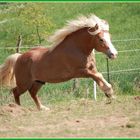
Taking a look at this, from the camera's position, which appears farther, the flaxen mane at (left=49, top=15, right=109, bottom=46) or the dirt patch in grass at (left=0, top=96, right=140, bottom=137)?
the flaxen mane at (left=49, top=15, right=109, bottom=46)

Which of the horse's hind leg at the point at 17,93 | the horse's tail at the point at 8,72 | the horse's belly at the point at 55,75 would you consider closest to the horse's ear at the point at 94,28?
the horse's belly at the point at 55,75

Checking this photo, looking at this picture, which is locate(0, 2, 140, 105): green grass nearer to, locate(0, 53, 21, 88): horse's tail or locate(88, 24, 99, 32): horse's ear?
locate(0, 53, 21, 88): horse's tail

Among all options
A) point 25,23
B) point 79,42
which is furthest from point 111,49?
point 25,23

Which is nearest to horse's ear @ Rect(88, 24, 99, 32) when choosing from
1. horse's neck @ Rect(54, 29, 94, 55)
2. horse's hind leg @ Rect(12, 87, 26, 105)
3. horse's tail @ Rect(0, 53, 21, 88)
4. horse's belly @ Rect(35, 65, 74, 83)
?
horse's neck @ Rect(54, 29, 94, 55)

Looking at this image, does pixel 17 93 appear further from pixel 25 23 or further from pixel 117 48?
pixel 25 23

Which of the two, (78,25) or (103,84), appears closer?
(103,84)

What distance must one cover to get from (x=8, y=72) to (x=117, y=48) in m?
7.93

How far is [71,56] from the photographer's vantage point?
10.5 metres

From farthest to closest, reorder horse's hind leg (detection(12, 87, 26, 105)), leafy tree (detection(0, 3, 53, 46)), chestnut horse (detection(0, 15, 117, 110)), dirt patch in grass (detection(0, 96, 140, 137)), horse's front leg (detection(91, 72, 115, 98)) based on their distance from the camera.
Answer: leafy tree (detection(0, 3, 53, 46)) → horse's hind leg (detection(12, 87, 26, 105)) → chestnut horse (detection(0, 15, 117, 110)) → horse's front leg (detection(91, 72, 115, 98)) → dirt patch in grass (detection(0, 96, 140, 137))

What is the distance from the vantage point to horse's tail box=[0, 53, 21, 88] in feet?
38.6

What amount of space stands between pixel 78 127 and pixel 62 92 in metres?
5.35

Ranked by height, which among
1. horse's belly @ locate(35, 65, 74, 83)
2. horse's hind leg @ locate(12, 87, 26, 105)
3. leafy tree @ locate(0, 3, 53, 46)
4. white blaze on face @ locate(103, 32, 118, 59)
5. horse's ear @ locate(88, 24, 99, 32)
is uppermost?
leafy tree @ locate(0, 3, 53, 46)

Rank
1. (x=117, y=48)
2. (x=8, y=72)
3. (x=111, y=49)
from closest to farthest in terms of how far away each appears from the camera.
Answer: (x=111, y=49) < (x=8, y=72) < (x=117, y=48)

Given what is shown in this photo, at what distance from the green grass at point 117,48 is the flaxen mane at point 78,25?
1.83m
